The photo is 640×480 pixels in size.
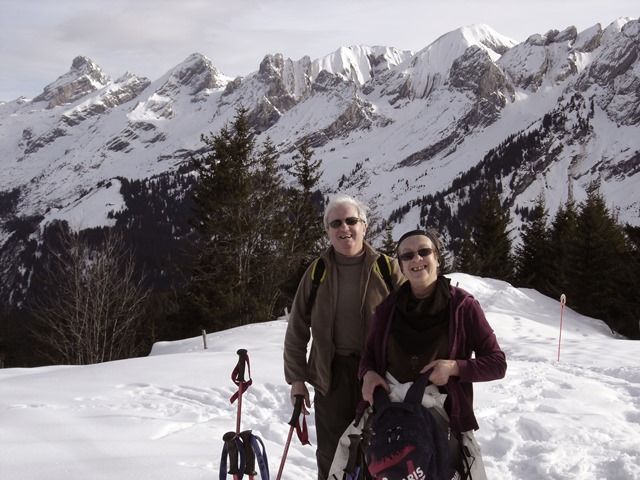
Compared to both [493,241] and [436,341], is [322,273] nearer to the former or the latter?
[436,341]

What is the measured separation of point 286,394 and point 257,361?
6.10ft

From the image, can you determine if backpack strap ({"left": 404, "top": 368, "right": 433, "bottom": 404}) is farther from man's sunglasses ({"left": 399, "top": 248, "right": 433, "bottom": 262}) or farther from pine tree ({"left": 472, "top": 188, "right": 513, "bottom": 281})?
pine tree ({"left": 472, "top": 188, "right": 513, "bottom": 281})

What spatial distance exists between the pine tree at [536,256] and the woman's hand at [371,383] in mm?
34201

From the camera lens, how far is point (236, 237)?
20.7 metres

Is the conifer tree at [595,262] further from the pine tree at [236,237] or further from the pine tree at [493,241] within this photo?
the pine tree at [236,237]

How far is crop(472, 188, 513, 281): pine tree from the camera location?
119 feet

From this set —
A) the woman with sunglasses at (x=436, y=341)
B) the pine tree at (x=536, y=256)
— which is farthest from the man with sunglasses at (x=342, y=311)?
the pine tree at (x=536, y=256)

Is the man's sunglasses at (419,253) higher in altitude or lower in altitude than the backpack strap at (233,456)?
higher

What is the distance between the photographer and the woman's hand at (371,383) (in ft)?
9.64

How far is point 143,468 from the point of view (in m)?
4.22

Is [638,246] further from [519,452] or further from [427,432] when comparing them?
[427,432]

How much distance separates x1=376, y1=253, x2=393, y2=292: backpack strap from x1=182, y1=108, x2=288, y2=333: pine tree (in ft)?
56.4

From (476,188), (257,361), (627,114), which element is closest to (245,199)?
(257,361)

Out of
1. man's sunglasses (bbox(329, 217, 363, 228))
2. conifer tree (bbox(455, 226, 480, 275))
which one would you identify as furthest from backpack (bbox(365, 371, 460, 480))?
conifer tree (bbox(455, 226, 480, 275))
